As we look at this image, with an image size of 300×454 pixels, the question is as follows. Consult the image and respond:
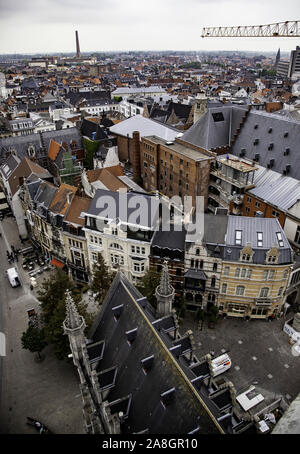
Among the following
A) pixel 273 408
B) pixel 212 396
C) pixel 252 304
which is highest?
pixel 212 396

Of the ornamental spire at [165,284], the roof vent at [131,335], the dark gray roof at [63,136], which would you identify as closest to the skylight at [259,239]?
the ornamental spire at [165,284]

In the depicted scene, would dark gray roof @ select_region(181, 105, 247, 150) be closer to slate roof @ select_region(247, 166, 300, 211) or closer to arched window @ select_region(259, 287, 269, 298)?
slate roof @ select_region(247, 166, 300, 211)

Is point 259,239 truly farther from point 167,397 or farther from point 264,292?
point 167,397

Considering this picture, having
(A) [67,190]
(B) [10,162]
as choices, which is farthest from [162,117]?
(A) [67,190]

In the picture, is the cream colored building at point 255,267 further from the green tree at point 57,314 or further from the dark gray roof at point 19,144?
the dark gray roof at point 19,144

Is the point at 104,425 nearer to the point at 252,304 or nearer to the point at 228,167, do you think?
the point at 252,304

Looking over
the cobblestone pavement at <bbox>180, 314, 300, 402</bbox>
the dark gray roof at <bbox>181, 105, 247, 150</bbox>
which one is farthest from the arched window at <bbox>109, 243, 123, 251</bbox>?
the dark gray roof at <bbox>181, 105, 247, 150</bbox>
